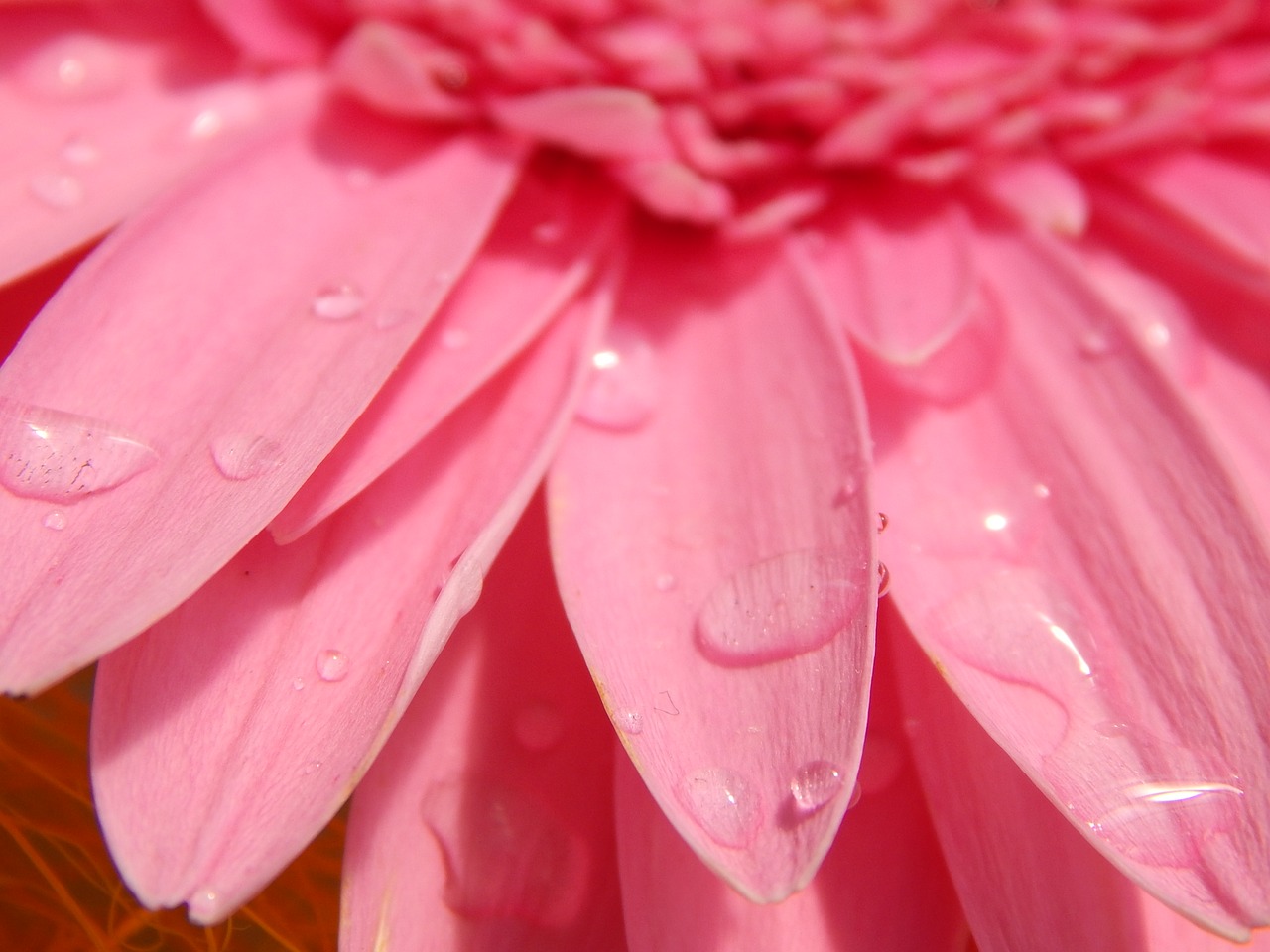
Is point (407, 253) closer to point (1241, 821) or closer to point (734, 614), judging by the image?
point (734, 614)

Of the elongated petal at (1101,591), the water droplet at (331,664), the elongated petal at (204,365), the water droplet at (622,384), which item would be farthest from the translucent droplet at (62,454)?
the elongated petal at (1101,591)

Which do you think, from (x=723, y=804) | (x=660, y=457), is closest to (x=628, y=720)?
(x=723, y=804)

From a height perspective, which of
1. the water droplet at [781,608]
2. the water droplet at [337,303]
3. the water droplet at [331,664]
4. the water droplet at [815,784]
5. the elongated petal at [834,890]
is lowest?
the elongated petal at [834,890]

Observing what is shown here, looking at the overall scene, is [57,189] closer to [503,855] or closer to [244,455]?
[244,455]

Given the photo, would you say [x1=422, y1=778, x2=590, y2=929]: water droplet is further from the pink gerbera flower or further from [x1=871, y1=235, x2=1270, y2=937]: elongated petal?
[x1=871, y1=235, x2=1270, y2=937]: elongated petal

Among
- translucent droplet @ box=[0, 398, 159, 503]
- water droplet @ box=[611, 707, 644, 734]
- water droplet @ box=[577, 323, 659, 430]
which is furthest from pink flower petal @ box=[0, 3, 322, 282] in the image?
water droplet @ box=[611, 707, 644, 734]

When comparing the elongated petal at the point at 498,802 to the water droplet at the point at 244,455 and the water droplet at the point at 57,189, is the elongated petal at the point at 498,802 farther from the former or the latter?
the water droplet at the point at 57,189

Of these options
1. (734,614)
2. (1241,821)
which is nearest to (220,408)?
(734,614)
